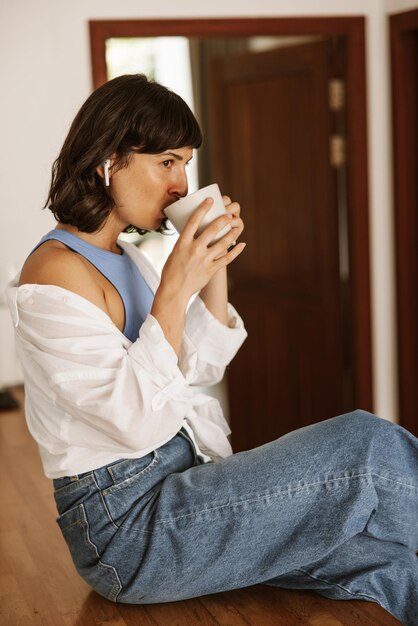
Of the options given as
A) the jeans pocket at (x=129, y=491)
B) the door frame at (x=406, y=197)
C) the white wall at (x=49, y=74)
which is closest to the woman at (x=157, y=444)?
the jeans pocket at (x=129, y=491)

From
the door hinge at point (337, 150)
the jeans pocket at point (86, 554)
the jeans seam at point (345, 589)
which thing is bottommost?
the jeans seam at point (345, 589)

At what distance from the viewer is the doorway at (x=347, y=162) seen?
312 cm

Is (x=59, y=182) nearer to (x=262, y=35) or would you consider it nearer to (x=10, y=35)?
(x=10, y=35)

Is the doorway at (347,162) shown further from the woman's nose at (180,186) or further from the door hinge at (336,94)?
the woman's nose at (180,186)

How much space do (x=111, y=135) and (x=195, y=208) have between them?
0.22m

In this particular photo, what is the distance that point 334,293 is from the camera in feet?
12.1

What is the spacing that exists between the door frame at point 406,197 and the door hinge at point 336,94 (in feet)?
0.67

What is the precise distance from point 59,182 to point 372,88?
80.6 inches

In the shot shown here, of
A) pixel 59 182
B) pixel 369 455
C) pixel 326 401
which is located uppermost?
pixel 59 182

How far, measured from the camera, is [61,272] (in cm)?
165

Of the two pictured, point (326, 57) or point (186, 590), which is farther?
point (326, 57)

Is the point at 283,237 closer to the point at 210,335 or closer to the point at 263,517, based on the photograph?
the point at 210,335

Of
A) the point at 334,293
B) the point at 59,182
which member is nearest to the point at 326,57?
the point at 334,293

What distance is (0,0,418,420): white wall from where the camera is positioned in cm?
302
